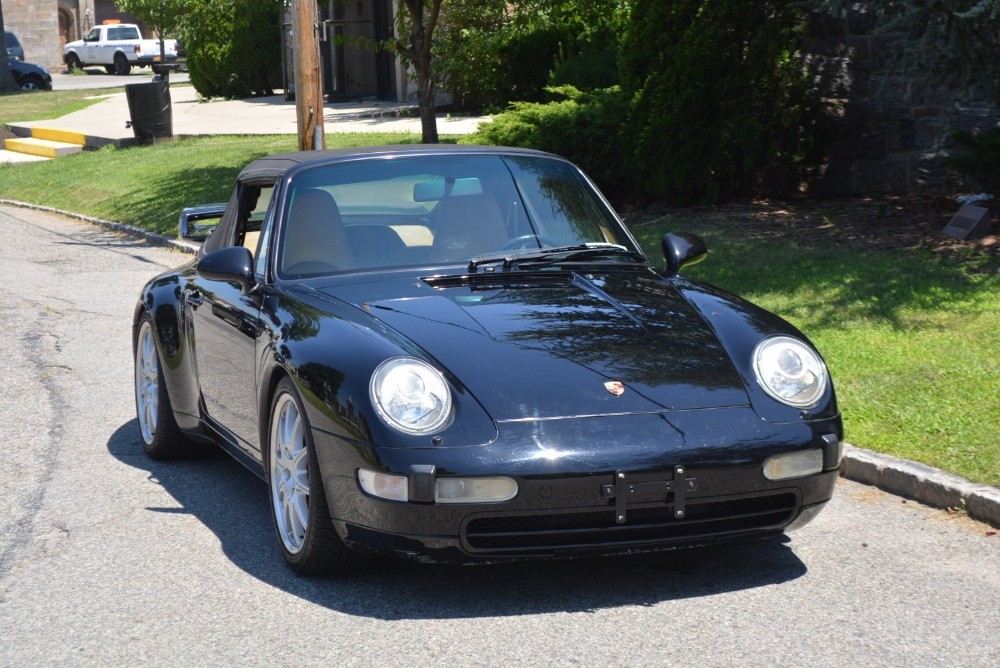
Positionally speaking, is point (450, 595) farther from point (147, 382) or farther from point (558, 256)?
point (147, 382)

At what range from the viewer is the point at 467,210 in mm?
5797

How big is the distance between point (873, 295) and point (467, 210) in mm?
4365

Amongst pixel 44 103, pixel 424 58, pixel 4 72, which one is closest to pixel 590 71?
pixel 424 58

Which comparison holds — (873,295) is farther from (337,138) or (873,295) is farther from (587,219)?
(337,138)

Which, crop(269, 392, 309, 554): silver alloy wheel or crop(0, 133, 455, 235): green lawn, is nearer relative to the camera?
crop(269, 392, 309, 554): silver alloy wheel

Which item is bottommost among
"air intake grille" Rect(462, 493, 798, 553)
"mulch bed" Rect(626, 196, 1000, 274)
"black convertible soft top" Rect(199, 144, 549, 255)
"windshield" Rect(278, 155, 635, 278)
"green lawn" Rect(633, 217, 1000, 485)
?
"green lawn" Rect(633, 217, 1000, 485)

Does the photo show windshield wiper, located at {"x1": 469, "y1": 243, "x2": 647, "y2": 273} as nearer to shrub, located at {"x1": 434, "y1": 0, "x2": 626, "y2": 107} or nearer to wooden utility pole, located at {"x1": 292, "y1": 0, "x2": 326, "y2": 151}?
wooden utility pole, located at {"x1": 292, "y1": 0, "x2": 326, "y2": 151}

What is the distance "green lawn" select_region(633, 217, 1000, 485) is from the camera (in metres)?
6.29

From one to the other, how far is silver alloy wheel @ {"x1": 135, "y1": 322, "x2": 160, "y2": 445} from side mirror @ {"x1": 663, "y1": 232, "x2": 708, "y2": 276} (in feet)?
8.56

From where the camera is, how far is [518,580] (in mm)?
4750

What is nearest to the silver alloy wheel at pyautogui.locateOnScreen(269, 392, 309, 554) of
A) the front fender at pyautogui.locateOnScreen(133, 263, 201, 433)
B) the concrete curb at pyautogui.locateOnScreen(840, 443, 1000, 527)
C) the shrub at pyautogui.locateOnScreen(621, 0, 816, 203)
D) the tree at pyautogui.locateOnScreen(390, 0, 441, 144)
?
the front fender at pyautogui.locateOnScreen(133, 263, 201, 433)

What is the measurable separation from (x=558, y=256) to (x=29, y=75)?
150 ft

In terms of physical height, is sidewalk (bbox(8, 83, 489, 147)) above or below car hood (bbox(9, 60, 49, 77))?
below

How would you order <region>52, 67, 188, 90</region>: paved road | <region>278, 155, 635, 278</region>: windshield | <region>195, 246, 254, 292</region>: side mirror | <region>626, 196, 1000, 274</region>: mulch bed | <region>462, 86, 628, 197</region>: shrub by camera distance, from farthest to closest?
<region>52, 67, 188, 90</region>: paved road → <region>462, 86, 628, 197</region>: shrub → <region>626, 196, 1000, 274</region>: mulch bed → <region>278, 155, 635, 278</region>: windshield → <region>195, 246, 254, 292</region>: side mirror
